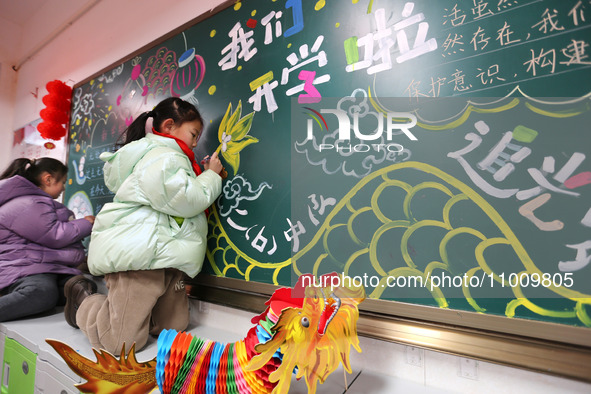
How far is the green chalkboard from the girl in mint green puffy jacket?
0.56ft

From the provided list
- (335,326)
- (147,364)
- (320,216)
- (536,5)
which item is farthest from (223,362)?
(536,5)

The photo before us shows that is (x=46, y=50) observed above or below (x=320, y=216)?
above

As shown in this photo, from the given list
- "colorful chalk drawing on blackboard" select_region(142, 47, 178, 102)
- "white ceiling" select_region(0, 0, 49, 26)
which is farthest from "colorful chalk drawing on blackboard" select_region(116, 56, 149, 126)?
"white ceiling" select_region(0, 0, 49, 26)

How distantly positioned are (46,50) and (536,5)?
3848 mm

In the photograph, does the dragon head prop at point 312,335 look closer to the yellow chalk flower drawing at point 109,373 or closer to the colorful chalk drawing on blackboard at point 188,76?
the yellow chalk flower drawing at point 109,373

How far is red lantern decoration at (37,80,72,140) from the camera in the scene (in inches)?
97.4

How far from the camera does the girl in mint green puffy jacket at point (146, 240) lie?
1.20 meters

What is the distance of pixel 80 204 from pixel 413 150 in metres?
2.32

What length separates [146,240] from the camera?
1.20 metres

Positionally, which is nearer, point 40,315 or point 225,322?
point 225,322

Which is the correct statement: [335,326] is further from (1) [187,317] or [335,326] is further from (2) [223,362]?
(1) [187,317]

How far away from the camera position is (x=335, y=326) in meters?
0.79

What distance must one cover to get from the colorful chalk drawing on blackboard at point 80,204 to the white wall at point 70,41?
3.12ft

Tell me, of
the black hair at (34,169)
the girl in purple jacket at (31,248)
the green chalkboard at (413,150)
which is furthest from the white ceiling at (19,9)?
the green chalkboard at (413,150)
